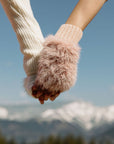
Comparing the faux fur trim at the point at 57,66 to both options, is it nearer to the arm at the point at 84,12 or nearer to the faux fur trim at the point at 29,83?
the faux fur trim at the point at 29,83

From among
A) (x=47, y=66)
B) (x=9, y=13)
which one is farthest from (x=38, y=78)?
(x=9, y=13)

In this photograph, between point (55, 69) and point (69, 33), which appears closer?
point (55, 69)

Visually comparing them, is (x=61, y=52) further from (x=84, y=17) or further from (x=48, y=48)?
(x=84, y=17)

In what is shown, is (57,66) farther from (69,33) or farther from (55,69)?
(69,33)

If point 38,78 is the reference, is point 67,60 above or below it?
above

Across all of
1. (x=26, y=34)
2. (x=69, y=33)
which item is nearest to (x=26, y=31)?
(x=26, y=34)

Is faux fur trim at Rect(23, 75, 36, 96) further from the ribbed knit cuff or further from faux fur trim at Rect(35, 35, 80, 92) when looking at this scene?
the ribbed knit cuff
